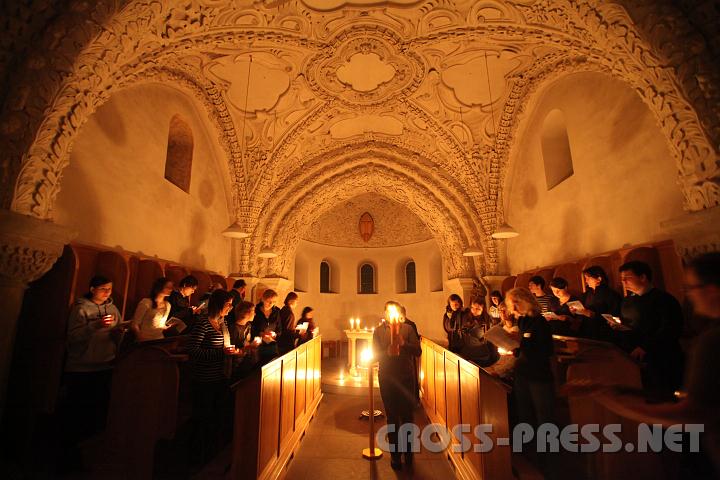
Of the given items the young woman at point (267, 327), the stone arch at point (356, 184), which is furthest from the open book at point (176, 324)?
the stone arch at point (356, 184)

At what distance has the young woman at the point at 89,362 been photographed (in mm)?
2881

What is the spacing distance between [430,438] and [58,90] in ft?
19.2

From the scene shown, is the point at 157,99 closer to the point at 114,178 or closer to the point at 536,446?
the point at 114,178

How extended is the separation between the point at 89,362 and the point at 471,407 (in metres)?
3.55

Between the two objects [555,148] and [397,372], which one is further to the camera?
[555,148]

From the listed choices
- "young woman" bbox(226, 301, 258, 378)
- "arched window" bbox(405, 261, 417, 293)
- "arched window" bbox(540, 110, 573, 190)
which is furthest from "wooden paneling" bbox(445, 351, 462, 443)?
"arched window" bbox(405, 261, 417, 293)

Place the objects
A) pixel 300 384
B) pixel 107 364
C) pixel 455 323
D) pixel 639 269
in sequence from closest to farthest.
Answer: pixel 639 269, pixel 107 364, pixel 300 384, pixel 455 323

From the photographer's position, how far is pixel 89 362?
3.01 metres

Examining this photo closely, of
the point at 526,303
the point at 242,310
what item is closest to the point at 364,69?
the point at 242,310

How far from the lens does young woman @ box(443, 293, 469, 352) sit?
532 cm

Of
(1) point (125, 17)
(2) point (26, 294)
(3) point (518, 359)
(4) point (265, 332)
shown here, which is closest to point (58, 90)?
(1) point (125, 17)

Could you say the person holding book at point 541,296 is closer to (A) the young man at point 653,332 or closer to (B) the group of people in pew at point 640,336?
(B) the group of people in pew at point 640,336

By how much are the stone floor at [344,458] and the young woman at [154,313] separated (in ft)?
7.19

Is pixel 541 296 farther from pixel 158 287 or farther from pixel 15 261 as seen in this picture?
pixel 15 261
